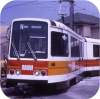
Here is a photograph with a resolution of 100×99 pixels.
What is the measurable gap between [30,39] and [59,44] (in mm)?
1159

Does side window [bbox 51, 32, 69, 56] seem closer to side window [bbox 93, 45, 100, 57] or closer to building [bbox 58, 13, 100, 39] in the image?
side window [bbox 93, 45, 100, 57]

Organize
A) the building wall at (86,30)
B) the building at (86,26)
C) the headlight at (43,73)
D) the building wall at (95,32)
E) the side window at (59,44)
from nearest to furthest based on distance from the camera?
the headlight at (43,73), the side window at (59,44), the building wall at (86,30), the building at (86,26), the building wall at (95,32)

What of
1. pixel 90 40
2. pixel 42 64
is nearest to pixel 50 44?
pixel 42 64

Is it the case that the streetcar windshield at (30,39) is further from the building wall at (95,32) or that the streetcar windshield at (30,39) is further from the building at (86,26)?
the building wall at (95,32)

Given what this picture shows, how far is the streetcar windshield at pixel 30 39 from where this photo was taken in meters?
7.71

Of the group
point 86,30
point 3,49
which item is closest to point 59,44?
point 3,49

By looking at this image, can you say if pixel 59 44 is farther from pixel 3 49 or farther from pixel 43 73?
pixel 3 49

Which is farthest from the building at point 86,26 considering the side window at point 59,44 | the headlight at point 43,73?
the headlight at point 43,73

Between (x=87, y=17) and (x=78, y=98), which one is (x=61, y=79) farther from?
(x=87, y=17)

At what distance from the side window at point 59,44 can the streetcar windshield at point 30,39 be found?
31cm

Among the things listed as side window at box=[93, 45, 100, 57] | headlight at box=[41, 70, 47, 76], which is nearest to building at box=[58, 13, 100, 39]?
side window at box=[93, 45, 100, 57]

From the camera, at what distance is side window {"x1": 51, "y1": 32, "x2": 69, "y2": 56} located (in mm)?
7930

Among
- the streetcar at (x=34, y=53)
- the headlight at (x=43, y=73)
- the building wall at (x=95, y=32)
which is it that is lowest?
the headlight at (x=43, y=73)

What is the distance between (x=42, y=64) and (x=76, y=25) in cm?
3035
